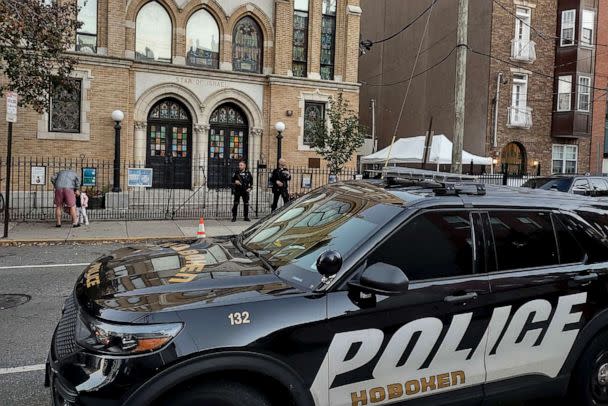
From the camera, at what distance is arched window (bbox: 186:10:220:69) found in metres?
20.0

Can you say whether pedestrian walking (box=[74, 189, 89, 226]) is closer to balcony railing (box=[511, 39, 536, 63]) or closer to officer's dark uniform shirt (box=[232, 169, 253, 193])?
officer's dark uniform shirt (box=[232, 169, 253, 193])

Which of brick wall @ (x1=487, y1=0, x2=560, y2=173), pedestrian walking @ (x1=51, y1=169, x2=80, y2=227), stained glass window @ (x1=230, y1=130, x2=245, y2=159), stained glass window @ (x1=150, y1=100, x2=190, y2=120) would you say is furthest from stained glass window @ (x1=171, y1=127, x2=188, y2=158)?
brick wall @ (x1=487, y1=0, x2=560, y2=173)

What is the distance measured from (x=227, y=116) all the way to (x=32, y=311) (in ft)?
50.7

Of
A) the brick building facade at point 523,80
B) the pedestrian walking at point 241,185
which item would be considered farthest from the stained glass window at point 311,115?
the brick building facade at point 523,80

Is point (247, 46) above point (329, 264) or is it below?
above

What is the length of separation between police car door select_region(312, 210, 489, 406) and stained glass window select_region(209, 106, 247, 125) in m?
18.2

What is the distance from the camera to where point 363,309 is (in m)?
2.80

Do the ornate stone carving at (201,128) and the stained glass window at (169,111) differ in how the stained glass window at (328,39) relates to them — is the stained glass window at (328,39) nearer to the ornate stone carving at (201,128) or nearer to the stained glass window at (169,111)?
the ornate stone carving at (201,128)

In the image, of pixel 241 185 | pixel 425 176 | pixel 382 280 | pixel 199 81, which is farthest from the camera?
pixel 199 81

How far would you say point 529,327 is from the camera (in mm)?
3283

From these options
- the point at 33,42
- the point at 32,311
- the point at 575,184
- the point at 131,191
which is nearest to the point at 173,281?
the point at 32,311

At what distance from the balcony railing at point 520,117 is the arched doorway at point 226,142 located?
45.1 feet

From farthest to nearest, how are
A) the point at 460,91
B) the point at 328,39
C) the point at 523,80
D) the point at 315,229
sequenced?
the point at 523,80 → the point at 328,39 → the point at 460,91 → the point at 315,229

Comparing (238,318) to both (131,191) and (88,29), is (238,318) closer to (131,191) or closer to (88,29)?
(131,191)
